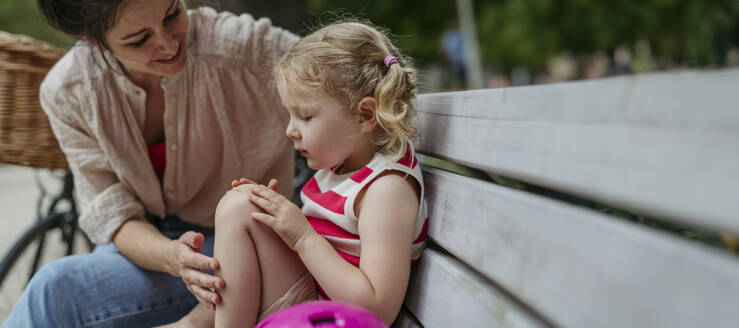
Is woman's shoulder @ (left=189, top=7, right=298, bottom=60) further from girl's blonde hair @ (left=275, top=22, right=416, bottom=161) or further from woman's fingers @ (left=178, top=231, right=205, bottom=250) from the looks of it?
woman's fingers @ (left=178, top=231, right=205, bottom=250)

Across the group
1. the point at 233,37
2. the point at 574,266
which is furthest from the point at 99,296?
the point at 574,266

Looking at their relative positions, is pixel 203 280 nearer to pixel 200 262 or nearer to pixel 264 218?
pixel 200 262

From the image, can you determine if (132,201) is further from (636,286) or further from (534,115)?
(636,286)

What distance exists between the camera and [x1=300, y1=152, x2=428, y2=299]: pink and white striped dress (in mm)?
1295

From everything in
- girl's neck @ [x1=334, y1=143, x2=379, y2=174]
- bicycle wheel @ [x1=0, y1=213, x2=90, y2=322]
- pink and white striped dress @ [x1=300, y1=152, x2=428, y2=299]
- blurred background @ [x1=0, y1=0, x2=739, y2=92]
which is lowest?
bicycle wheel @ [x1=0, y1=213, x2=90, y2=322]

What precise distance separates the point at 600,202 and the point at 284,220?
67 centimetres

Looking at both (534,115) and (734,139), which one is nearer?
(734,139)

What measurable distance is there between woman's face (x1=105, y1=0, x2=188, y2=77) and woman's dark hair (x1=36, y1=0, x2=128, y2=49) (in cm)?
Result: 2

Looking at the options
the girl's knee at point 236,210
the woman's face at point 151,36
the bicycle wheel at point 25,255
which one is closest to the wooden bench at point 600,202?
the girl's knee at point 236,210

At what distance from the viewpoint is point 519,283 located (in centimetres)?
90

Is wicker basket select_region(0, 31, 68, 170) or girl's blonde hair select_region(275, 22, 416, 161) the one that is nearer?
girl's blonde hair select_region(275, 22, 416, 161)

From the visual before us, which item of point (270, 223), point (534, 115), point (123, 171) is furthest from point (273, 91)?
point (534, 115)

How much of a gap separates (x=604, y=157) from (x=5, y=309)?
2.91 m

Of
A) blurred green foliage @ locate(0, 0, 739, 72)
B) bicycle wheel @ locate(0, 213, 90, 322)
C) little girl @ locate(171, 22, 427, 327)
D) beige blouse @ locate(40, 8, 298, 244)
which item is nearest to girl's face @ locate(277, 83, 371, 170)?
little girl @ locate(171, 22, 427, 327)
